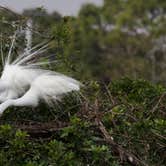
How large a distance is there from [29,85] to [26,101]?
0.35 ft

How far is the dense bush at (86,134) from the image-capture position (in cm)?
264

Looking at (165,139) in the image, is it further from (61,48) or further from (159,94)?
(61,48)

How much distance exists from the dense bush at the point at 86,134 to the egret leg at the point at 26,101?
2.2 inches

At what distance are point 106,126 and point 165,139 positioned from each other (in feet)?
0.83

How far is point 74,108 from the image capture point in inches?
120

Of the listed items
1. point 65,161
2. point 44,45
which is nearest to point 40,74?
point 44,45

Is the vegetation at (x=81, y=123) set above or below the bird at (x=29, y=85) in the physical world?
below

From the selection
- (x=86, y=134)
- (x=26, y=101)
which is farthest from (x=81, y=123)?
(x=26, y=101)

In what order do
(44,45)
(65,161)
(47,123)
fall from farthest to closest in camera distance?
(44,45) → (47,123) → (65,161)

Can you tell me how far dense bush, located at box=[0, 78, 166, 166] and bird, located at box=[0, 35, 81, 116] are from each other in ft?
0.19

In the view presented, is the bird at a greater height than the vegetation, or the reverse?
the bird

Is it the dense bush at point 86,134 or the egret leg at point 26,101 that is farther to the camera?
the egret leg at point 26,101

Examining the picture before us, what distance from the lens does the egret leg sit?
2939 mm

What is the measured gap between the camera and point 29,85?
3.03 m
